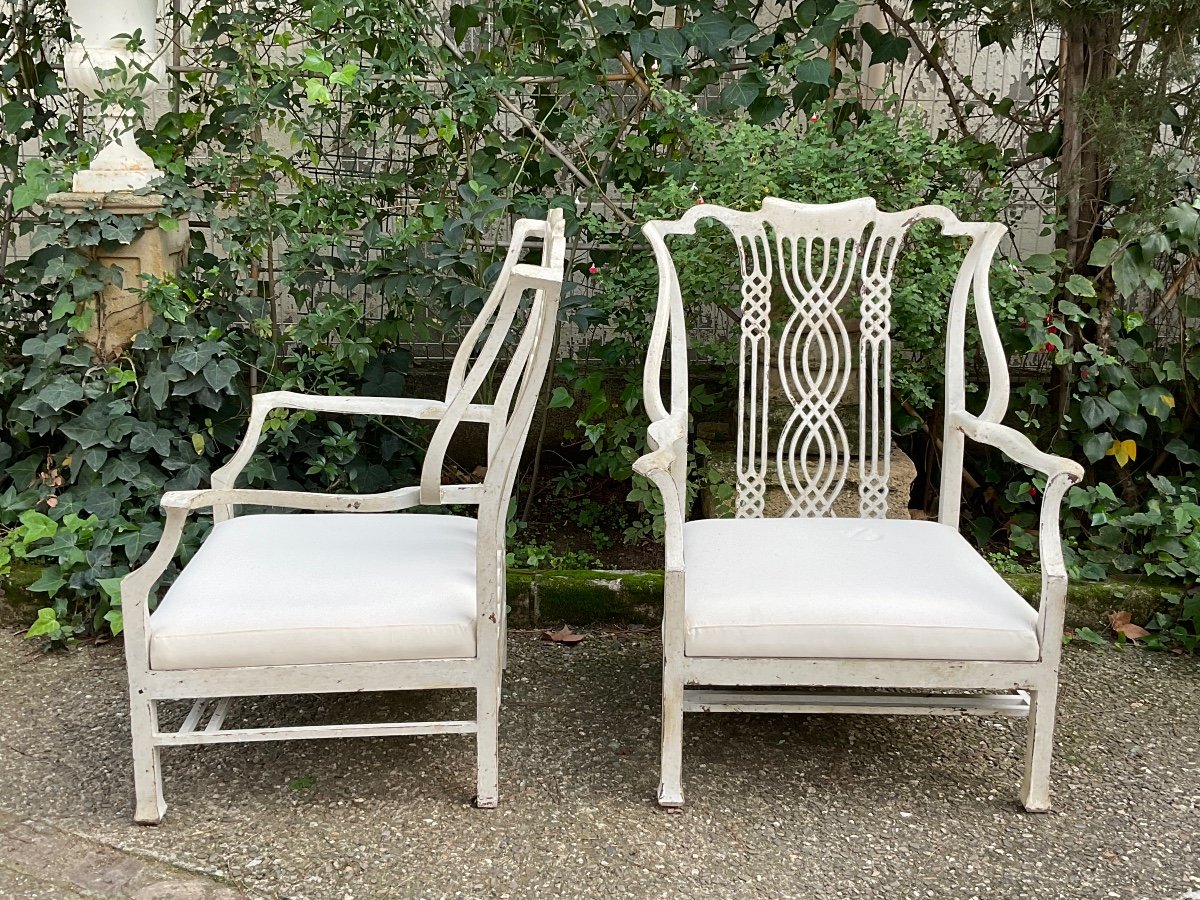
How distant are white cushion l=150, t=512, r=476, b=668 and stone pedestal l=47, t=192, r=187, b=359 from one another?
1314mm

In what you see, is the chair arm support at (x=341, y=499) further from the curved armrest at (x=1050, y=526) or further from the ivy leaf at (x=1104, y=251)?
the ivy leaf at (x=1104, y=251)

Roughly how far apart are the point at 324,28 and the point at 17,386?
1539mm

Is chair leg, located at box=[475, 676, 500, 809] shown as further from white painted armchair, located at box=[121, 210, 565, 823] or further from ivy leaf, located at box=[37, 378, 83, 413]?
ivy leaf, located at box=[37, 378, 83, 413]

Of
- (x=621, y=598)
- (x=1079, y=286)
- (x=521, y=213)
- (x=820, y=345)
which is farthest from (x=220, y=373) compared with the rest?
(x=1079, y=286)

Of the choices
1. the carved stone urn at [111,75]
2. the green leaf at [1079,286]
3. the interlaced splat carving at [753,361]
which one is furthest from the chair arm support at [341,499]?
the green leaf at [1079,286]

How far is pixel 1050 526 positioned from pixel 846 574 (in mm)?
442

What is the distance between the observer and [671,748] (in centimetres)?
254

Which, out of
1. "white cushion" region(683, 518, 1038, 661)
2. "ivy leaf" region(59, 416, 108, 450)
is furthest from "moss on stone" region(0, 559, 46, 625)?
"white cushion" region(683, 518, 1038, 661)

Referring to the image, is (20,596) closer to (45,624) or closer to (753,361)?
(45,624)

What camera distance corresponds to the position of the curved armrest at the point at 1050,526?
2369mm

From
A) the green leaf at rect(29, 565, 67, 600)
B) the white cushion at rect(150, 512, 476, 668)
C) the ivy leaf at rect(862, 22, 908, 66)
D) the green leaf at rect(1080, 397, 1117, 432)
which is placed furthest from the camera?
the ivy leaf at rect(862, 22, 908, 66)

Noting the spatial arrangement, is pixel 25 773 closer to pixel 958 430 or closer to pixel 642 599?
pixel 642 599

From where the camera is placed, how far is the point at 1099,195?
3789 millimetres

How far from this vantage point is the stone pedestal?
352 cm
